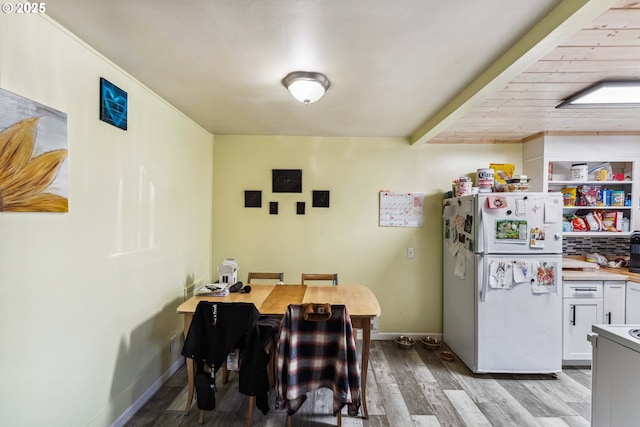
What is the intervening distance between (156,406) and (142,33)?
2495mm

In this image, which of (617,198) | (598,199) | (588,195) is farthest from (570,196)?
(617,198)

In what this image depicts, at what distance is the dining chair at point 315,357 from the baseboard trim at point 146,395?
1.08m

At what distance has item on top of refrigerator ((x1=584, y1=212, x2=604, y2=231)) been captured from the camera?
118 inches

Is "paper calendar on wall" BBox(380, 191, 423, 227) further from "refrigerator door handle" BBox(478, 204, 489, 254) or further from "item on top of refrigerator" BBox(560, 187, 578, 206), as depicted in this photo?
"item on top of refrigerator" BBox(560, 187, 578, 206)

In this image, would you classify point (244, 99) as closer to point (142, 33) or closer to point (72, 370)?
point (142, 33)

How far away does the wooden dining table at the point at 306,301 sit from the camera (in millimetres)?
2072

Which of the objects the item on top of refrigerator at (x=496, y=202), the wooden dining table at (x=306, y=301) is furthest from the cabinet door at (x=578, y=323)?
the wooden dining table at (x=306, y=301)

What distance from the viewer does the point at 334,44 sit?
1521mm

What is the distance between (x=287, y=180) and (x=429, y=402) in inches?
98.6

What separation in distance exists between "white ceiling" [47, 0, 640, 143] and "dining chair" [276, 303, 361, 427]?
1.53 meters

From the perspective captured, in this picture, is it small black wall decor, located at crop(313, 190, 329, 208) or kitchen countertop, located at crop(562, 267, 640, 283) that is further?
small black wall decor, located at crop(313, 190, 329, 208)

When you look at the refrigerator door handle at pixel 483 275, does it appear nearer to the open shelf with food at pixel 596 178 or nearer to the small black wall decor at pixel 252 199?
the open shelf with food at pixel 596 178

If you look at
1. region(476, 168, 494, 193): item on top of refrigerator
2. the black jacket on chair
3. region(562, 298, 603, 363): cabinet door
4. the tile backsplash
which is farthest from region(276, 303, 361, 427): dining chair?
the tile backsplash

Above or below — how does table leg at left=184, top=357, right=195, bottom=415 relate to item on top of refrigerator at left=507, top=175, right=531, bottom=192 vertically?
below
